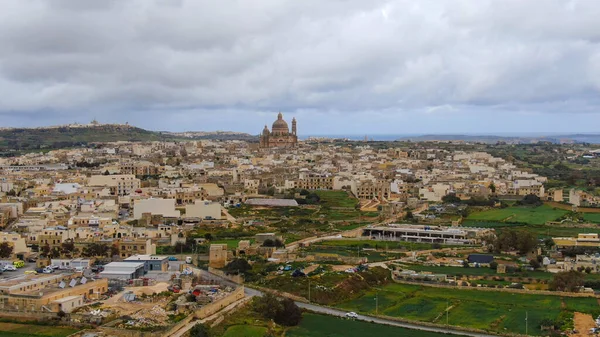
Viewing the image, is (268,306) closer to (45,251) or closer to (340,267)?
(340,267)

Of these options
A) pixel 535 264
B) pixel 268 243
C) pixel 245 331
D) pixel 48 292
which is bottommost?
pixel 245 331

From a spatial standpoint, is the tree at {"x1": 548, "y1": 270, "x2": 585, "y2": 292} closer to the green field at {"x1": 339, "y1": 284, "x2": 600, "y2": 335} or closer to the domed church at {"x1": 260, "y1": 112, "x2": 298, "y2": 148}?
the green field at {"x1": 339, "y1": 284, "x2": 600, "y2": 335}

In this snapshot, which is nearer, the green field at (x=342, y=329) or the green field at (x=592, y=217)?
the green field at (x=342, y=329)

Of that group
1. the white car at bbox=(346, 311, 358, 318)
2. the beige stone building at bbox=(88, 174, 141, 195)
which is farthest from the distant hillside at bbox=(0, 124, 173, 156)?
the white car at bbox=(346, 311, 358, 318)

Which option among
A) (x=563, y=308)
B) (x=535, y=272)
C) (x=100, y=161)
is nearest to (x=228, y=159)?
(x=100, y=161)

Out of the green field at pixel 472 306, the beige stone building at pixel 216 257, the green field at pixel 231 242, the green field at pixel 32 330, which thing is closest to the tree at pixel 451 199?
the green field at pixel 231 242

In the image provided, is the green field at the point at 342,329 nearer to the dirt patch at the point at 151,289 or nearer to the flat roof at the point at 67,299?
the dirt patch at the point at 151,289

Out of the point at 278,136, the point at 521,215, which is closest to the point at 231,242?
the point at 521,215
